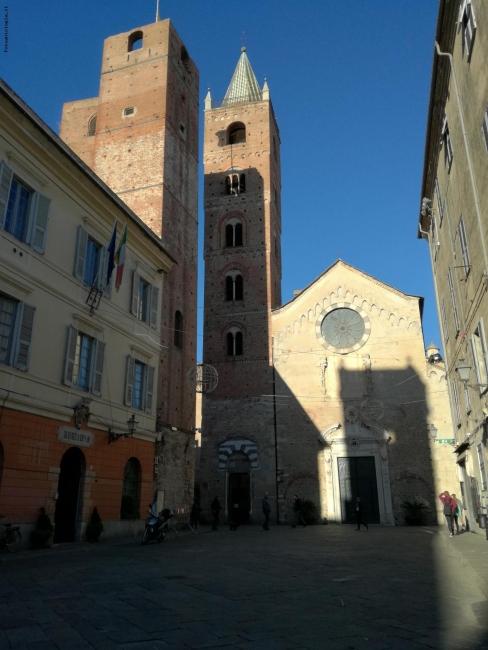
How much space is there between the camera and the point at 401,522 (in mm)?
23484

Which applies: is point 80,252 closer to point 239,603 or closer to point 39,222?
point 39,222

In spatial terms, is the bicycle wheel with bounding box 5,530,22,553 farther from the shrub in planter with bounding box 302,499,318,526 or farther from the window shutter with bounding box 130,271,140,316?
the shrub in planter with bounding box 302,499,318,526

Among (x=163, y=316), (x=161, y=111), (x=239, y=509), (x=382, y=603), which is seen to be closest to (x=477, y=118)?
(x=382, y=603)

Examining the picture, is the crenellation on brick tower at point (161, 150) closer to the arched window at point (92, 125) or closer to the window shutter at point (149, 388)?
the arched window at point (92, 125)

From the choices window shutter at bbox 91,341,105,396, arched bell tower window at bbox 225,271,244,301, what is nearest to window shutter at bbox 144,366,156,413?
window shutter at bbox 91,341,105,396

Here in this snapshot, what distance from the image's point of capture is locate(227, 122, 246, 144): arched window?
1323 inches

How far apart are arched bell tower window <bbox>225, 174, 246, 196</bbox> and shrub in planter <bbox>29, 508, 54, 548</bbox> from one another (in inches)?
941

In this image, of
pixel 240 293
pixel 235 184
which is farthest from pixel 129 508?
pixel 235 184

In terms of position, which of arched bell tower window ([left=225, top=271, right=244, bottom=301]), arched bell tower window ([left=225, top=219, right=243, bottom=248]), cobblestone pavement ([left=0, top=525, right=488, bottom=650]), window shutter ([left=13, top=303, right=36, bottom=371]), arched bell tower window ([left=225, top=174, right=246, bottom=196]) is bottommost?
cobblestone pavement ([left=0, top=525, right=488, bottom=650])

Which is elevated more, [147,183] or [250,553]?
[147,183]

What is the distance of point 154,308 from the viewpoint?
17797 mm

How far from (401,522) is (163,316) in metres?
14.1

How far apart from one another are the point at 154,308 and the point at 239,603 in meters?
13.0

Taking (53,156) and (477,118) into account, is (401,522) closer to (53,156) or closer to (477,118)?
(477,118)
